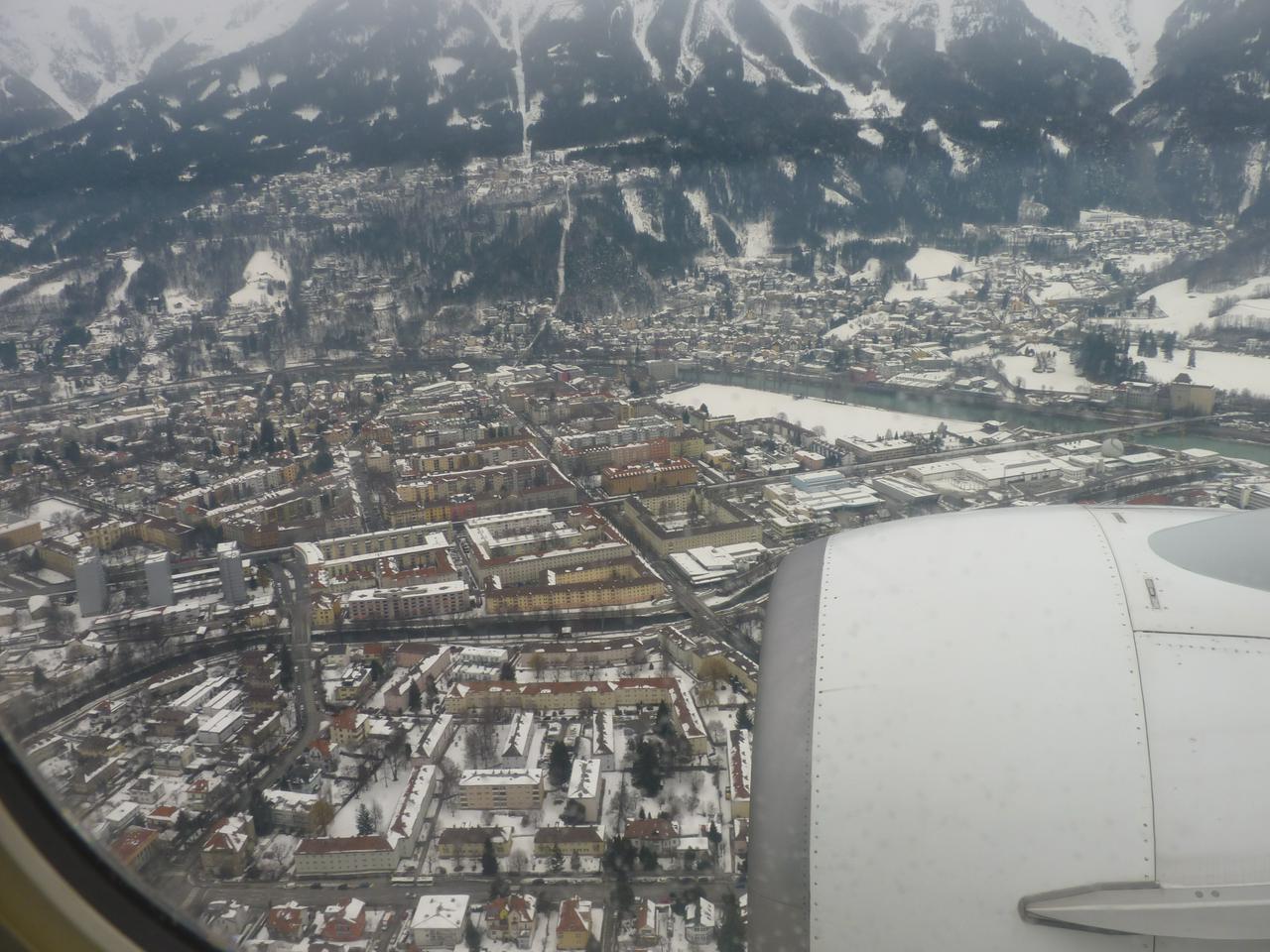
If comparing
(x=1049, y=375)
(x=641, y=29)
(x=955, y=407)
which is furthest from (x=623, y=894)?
(x=641, y=29)

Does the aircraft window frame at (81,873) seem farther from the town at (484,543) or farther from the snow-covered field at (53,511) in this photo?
the snow-covered field at (53,511)

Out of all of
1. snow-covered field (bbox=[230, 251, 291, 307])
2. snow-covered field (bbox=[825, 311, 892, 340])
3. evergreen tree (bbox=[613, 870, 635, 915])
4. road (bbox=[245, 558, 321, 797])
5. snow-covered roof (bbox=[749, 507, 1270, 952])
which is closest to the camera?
snow-covered roof (bbox=[749, 507, 1270, 952])

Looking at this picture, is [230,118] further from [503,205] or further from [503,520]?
[503,520]

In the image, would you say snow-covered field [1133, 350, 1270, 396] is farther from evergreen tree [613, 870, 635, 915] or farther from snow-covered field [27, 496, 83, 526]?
snow-covered field [27, 496, 83, 526]

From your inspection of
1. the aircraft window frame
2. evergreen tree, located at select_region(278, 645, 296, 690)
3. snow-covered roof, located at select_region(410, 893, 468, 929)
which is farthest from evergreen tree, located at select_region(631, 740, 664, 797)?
the aircraft window frame

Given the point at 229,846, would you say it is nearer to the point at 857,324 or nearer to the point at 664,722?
the point at 664,722

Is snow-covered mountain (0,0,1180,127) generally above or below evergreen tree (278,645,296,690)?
above
